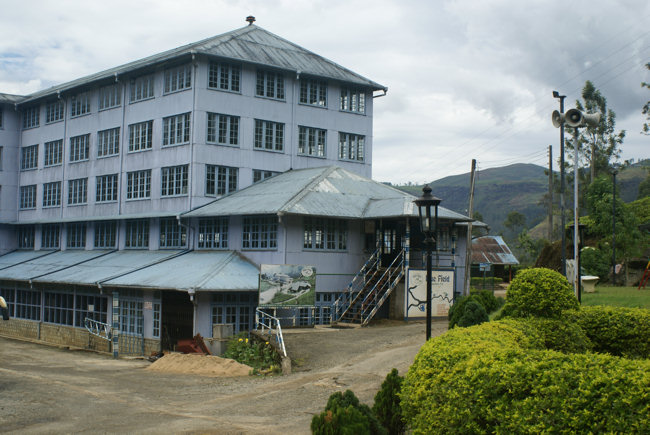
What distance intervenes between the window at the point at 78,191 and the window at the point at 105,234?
2529mm

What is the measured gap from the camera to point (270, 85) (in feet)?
121

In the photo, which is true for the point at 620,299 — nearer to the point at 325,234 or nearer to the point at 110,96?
the point at 325,234

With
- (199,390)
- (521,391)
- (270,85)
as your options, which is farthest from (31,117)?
(521,391)

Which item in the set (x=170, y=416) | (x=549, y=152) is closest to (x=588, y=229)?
(x=549, y=152)

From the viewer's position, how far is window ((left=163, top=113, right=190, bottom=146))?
116 feet

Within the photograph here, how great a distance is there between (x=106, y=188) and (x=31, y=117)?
495 inches

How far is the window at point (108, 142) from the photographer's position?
40.4 m

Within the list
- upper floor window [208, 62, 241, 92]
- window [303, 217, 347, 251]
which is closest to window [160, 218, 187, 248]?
upper floor window [208, 62, 241, 92]

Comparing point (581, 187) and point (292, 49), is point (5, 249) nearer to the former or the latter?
point (292, 49)

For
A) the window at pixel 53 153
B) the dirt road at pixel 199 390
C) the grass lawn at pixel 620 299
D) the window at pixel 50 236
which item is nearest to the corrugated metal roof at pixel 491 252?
the grass lawn at pixel 620 299

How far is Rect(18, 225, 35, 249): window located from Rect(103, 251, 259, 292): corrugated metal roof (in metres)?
20.6

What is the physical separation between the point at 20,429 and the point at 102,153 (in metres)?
29.9

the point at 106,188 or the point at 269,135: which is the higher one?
the point at 269,135

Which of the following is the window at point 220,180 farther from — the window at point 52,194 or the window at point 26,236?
the window at point 26,236
